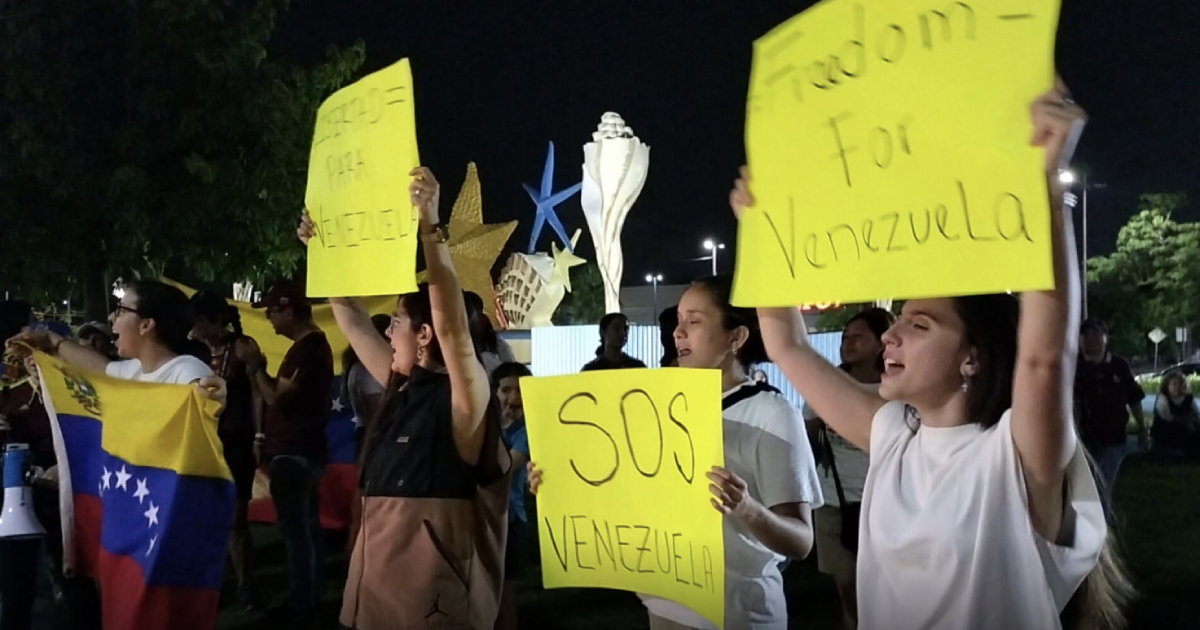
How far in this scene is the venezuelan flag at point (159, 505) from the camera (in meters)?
3.82

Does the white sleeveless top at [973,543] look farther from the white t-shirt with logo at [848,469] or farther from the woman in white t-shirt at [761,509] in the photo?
the white t-shirt with logo at [848,469]

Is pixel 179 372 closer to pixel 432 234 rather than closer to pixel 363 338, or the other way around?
pixel 363 338

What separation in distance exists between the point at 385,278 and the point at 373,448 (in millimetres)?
501

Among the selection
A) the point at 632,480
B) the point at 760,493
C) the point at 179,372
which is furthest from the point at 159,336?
the point at 760,493

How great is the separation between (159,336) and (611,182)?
21.8 metres

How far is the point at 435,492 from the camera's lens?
288cm

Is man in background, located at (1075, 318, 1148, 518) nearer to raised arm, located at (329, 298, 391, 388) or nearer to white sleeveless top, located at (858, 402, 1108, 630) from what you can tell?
raised arm, located at (329, 298, 391, 388)

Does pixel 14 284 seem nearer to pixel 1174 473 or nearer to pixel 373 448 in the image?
pixel 373 448

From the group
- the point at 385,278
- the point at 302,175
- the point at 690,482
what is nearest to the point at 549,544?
the point at 690,482

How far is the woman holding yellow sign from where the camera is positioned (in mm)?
2850

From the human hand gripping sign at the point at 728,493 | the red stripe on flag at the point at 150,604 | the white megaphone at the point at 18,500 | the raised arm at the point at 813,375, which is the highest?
the raised arm at the point at 813,375

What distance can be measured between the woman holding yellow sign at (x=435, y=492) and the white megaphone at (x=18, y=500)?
2108 mm

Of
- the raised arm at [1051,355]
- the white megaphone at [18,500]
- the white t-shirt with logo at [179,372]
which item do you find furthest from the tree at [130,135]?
the raised arm at [1051,355]

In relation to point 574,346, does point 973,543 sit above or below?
below
